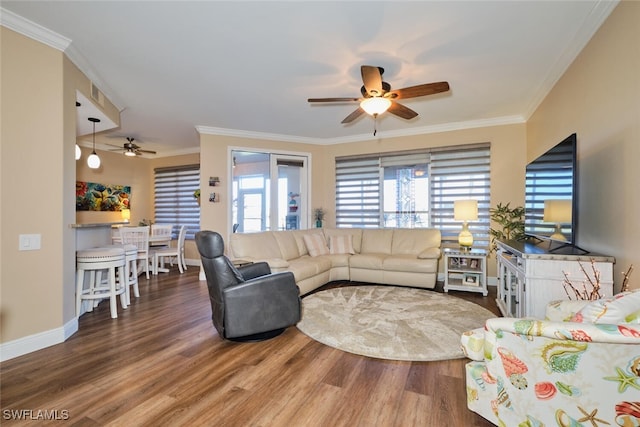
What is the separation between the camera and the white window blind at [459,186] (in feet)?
15.6

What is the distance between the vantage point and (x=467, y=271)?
14.0 ft

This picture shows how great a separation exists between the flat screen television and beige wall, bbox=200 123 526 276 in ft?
5.03

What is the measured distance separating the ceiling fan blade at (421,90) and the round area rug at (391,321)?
229cm

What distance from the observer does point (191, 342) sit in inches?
104

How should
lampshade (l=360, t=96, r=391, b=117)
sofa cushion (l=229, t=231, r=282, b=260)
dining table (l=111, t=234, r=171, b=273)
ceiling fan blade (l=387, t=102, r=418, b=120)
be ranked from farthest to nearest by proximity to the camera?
dining table (l=111, t=234, r=171, b=273) → sofa cushion (l=229, t=231, r=282, b=260) → ceiling fan blade (l=387, t=102, r=418, b=120) → lampshade (l=360, t=96, r=391, b=117)

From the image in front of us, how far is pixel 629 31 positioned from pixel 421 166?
11.0 ft

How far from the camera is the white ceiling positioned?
2148 millimetres

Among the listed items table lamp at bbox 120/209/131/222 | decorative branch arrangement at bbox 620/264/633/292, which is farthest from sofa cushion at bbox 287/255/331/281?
table lamp at bbox 120/209/131/222

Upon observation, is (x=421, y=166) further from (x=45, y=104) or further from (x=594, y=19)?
(x=45, y=104)

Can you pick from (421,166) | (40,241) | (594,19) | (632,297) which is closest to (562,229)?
(632,297)

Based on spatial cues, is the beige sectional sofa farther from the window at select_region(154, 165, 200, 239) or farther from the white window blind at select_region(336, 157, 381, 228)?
the window at select_region(154, 165, 200, 239)

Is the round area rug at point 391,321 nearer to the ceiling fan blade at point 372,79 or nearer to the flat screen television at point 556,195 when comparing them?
the flat screen television at point 556,195

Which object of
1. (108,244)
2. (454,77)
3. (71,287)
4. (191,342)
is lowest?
(191,342)

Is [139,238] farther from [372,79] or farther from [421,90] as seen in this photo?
[421,90]
